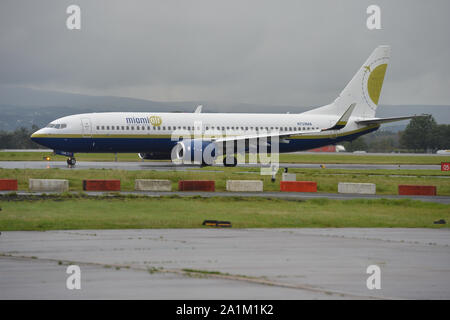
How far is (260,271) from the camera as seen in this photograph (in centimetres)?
1386

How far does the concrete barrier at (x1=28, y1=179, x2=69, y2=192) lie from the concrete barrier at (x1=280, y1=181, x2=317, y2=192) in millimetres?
12642

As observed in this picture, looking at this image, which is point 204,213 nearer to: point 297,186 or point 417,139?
point 297,186

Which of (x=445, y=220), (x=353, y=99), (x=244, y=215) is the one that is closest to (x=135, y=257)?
(x=244, y=215)

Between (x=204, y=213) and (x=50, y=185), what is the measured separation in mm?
12727

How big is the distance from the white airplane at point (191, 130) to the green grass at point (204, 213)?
21.4 meters

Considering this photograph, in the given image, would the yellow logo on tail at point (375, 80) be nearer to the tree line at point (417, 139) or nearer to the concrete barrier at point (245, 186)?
the concrete barrier at point (245, 186)

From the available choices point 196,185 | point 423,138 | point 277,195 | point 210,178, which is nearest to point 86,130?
point 210,178

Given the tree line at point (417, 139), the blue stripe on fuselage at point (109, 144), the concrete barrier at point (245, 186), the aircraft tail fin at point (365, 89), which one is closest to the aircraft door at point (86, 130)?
the blue stripe on fuselage at point (109, 144)

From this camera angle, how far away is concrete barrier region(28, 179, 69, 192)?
34.2m

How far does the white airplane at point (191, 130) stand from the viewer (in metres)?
53.6

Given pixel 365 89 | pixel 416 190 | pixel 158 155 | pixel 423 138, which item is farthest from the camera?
pixel 423 138

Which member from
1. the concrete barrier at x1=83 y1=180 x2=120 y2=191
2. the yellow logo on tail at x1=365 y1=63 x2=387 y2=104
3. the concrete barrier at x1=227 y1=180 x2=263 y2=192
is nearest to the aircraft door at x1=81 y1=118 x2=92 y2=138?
the concrete barrier at x1=83 y1=180 x2=120 y2=191

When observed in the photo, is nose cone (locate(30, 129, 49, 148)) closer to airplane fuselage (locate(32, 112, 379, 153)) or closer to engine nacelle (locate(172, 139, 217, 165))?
airplane fuselage (locate(32, 112, 379, 153))

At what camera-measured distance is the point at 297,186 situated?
36.8 m
